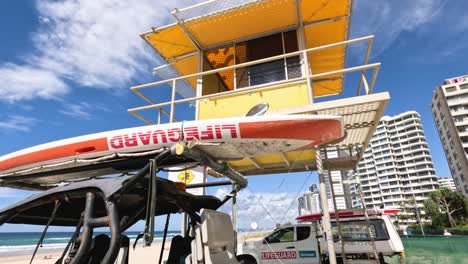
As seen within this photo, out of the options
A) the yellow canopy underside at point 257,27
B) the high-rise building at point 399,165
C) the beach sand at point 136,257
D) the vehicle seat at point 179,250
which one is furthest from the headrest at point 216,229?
the high-rise building at point 399,165

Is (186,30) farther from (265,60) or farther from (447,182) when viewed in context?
(447,182)

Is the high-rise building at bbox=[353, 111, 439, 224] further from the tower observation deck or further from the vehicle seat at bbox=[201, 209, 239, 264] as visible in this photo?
the vehicle seat at bbox=[201, 209, 239, 264]

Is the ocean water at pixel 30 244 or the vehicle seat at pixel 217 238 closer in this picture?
the vehicle seat at pixel 217 238

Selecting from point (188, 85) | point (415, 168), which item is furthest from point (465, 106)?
point (188, 85)

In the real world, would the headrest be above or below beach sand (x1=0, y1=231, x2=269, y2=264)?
above

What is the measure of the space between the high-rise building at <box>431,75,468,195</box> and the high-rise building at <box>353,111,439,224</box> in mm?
27049

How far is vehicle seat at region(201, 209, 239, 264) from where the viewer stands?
288 centimetres

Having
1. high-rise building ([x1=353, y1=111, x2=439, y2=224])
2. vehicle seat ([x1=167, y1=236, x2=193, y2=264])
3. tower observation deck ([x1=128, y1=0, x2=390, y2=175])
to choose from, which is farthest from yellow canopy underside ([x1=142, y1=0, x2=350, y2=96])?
high-rise building ([x1=353, y1=111, x2=439, y2=224])

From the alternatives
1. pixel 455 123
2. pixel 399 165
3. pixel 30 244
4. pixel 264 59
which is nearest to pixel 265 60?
pixel 264 59

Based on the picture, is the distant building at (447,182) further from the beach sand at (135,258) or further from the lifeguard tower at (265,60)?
the lifeguard tower at (265,60)

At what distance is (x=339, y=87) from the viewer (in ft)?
38.6

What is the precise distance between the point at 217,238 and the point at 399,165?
13339 cm

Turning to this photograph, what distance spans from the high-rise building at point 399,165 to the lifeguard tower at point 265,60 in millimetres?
101145

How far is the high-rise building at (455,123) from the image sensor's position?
70250 mm
